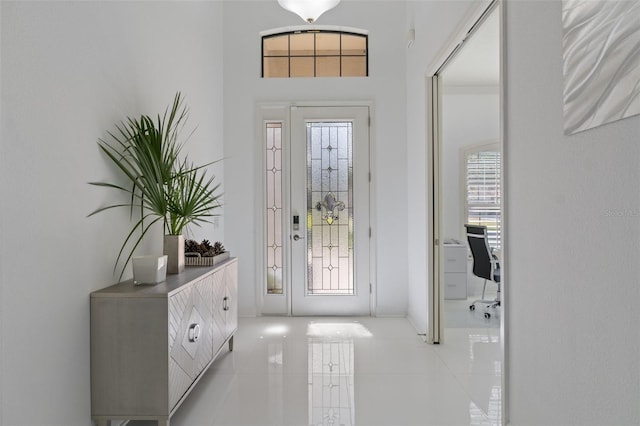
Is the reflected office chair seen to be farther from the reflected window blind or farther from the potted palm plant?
the potted palm plant

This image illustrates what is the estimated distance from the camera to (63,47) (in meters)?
1.82

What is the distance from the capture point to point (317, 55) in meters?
4.76

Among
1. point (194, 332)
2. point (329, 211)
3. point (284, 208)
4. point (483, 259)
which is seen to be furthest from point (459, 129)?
point (194, 332)

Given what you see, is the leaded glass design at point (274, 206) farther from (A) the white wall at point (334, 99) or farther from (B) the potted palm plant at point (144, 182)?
(B) the potted palm plant at point (144, 182)

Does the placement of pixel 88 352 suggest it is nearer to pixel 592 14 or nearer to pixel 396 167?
pixel 592 14

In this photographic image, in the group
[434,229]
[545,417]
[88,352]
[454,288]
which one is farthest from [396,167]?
[88,352]

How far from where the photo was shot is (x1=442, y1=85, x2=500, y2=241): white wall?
234 inches

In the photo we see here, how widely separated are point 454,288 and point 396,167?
204 centimetres

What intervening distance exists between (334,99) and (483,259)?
2469mm

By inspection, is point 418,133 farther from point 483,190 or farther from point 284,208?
point 483,190

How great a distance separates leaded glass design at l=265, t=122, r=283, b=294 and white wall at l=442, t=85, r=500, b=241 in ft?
8.44

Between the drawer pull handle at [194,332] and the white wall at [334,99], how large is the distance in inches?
89.6

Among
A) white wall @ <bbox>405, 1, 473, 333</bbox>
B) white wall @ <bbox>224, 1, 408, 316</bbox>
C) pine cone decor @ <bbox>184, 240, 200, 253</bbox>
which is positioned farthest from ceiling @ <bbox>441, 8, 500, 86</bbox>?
pine cone decor @ <bbox>184, 240, 200, 253</bbox>

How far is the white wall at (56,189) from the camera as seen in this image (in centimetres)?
151
